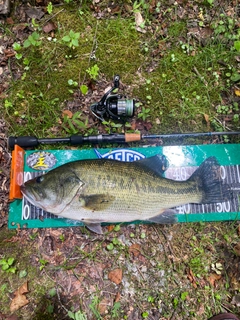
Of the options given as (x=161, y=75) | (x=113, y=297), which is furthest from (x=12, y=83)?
(x=113, y=297)

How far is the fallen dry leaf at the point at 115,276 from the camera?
13.3ft

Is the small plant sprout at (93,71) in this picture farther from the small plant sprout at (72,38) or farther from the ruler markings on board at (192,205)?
the ruler markings on board at (192,205)

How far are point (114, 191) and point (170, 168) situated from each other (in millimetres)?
1034

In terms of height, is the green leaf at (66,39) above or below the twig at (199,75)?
above

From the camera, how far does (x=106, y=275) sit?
13.4ft

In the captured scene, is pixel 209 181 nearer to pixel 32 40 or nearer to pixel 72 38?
pixel 72 38

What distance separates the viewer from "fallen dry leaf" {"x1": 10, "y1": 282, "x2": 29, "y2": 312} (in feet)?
12.9

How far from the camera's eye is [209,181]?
3941 millimetres

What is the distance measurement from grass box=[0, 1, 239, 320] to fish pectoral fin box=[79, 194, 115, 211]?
0.65m

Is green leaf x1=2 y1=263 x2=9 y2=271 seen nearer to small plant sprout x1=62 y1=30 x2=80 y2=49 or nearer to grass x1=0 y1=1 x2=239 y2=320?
grass x1=0 y1=1 x2=239 y2=320

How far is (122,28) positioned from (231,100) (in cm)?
195

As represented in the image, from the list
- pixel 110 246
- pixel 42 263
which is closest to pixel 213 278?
pixel 110 246

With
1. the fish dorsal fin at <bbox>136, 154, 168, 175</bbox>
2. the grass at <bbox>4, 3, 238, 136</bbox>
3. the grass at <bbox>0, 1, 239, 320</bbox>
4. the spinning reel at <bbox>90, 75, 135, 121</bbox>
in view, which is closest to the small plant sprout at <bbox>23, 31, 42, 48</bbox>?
the grass at <bbox>4, 3, 238, 136</bbox>

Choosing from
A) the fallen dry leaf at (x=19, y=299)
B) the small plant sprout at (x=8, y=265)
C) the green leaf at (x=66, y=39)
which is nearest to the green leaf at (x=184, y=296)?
the fallen dry leaf at (x=19, y=299)
